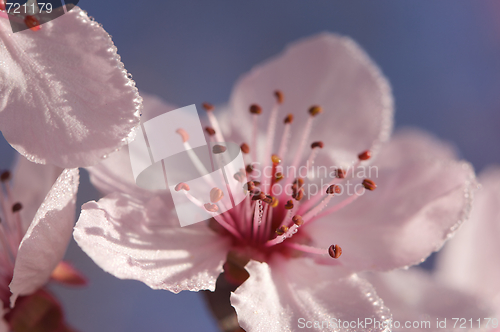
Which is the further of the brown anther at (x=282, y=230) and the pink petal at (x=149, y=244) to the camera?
the brown anther at (x=282, y=230)

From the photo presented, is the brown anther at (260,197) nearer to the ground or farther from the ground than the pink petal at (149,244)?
farther from the ground

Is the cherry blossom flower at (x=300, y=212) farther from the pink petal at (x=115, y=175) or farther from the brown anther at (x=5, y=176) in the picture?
the brown anther at (x=5, y=176)

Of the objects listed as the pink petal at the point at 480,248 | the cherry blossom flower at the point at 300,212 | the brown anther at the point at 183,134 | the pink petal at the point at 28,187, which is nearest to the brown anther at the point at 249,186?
the cherry blossom flower at the point at 300,212

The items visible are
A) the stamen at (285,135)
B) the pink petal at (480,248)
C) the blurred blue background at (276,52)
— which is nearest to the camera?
the stamen at (285,135)

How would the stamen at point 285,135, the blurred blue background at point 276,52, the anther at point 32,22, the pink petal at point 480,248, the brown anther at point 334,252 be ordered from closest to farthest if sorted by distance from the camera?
the anther at point 32,22 → the brown anther at point 334,252 → the stamen at point 285,135 → the pink petal at point 480,248 → the blurred blue background at point 276,52

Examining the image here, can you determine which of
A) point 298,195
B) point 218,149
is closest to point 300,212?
point 298,195

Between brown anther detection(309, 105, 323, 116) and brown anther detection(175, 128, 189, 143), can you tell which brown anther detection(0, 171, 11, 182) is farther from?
brown anther detection(309, 105, 323, 116)

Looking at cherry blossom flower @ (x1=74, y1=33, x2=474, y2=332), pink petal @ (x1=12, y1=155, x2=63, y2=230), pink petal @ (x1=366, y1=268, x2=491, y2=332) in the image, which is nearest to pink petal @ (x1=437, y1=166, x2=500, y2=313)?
pink petal @ (x1=366, y1=268, x2=491, y2=332)
